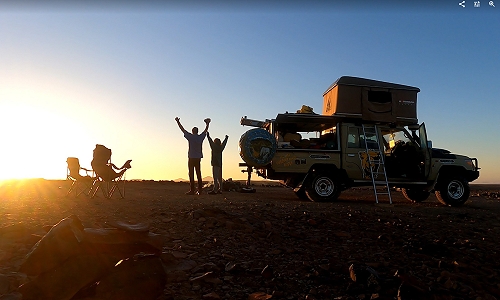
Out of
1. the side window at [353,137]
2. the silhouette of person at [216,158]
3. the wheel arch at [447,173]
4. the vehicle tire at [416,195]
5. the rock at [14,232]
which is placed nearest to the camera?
the rock at [14,232]

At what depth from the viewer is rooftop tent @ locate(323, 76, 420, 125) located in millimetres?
10664

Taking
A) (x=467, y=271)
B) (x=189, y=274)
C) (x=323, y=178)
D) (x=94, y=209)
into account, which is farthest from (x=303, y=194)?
(x=189, y=274)

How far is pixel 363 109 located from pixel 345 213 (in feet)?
15.1

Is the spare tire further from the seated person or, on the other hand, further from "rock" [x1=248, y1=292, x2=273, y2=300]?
"rock" [x1=248, y1=292, x2=273, y2=300]

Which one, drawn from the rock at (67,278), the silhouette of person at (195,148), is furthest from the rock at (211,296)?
the silhouette of person at (195,148)

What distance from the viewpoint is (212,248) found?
4.72 metres

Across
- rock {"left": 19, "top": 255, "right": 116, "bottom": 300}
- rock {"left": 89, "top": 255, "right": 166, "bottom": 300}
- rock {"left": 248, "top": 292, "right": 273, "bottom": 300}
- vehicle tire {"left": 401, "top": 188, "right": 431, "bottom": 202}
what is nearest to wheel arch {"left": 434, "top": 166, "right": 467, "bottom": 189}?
vehicle tire {"left": 401, "top": 188, "right": 431, "bottom": 202}

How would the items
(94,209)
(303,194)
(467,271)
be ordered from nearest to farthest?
(467,271) → (94,209) → (303,194)

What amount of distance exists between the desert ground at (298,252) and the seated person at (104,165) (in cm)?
332

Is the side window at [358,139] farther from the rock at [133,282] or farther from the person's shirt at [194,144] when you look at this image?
the rock at [133,282]

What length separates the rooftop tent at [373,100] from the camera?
35.0ft

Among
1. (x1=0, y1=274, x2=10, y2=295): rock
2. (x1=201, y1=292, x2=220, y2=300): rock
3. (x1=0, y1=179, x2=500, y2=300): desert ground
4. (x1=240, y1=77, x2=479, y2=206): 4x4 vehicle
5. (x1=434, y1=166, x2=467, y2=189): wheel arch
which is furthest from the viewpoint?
(x1=434, y1=166, x2=467, y2=189): wheel arch

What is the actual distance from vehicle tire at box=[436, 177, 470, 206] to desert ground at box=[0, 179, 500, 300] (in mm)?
4137

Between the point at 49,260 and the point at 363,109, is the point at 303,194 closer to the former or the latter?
the point at 363,109
